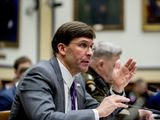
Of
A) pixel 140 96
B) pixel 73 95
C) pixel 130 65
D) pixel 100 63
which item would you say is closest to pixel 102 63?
pixel 100 63

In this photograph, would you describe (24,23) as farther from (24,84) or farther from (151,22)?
(24,84)

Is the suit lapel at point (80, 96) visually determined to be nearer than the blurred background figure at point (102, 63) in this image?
Yes

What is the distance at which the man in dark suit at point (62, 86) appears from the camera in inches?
82.9

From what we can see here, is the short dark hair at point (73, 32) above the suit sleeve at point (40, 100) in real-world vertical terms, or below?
above

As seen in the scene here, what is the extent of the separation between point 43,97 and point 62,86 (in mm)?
216

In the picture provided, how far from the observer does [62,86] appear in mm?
2354

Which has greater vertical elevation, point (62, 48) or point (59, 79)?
point (62, 48)

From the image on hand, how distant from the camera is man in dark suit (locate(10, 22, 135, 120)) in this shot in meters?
2.11

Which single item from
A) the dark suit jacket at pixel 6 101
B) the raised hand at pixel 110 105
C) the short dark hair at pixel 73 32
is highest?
the short dark hair at pixel 73 32

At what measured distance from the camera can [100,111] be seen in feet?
6.90

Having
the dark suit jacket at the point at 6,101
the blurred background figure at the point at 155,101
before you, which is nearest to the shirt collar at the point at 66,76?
the dark suit jacket at the point at 6,101

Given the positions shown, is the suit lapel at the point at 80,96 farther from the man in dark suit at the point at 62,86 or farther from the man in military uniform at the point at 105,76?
the man in military uniform at the point at 105,76

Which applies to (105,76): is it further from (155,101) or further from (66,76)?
(66,76)

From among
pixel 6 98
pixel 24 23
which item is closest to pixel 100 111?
pixel 6 98
